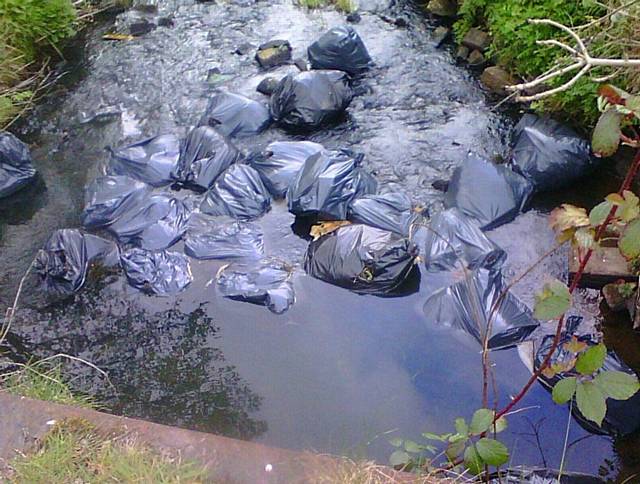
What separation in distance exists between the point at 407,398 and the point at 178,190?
1.89 metres

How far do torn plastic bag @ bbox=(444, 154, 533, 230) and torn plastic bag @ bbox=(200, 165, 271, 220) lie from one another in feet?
3.41

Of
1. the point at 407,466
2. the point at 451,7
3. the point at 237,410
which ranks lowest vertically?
the point at 237,410

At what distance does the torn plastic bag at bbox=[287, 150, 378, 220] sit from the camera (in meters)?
3.21

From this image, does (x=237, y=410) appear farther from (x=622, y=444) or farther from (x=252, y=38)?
(x=252, y=38)

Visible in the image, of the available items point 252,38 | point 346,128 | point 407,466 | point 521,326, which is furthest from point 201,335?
point 252,38

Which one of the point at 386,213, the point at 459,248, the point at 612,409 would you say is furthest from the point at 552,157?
the point at 612,409

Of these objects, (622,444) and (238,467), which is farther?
(622,444)

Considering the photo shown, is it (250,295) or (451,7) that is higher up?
(451,7)

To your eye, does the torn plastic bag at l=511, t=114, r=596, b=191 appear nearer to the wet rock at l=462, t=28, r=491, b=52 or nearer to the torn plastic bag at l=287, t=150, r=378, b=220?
the torn plastic bag at l=287, t=150, r=378, b=220

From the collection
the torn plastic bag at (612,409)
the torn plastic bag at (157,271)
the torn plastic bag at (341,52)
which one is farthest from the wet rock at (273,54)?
the torn plastic bag at (612,409)

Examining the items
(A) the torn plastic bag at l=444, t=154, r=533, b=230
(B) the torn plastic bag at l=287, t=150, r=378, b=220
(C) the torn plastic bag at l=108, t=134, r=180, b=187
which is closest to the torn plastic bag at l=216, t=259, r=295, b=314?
(B) the torn plastic bag at l=287, t=150, r=378, b=220

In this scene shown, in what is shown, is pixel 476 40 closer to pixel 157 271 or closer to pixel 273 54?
pixel 273 54

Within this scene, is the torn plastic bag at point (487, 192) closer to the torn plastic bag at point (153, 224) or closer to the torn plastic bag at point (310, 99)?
the torn plastic bag at point (310, 99)

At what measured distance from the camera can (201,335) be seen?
9.20 feet
